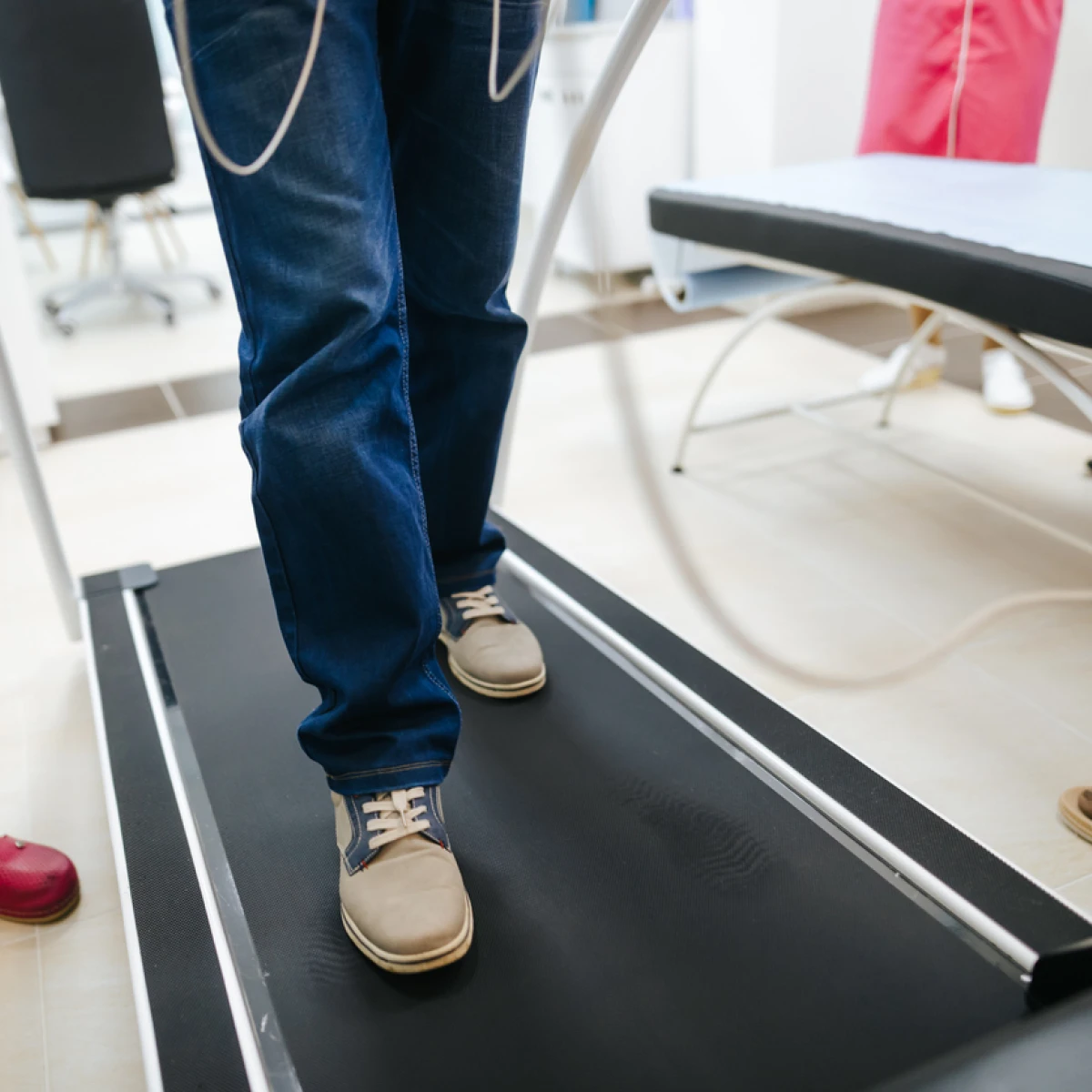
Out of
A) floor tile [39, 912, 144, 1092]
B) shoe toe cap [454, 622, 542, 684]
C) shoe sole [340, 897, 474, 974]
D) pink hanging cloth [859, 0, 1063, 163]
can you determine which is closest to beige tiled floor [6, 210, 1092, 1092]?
floor tile [39, 912, 144, 1092]

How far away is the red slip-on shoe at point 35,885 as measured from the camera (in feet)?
3.49

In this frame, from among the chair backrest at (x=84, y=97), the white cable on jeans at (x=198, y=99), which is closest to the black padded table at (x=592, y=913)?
the white cable on jeans at (x=198, y=99)

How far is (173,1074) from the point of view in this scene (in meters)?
0.78

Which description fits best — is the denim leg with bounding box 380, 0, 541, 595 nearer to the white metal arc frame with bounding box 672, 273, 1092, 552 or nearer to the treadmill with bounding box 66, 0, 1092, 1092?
the treadmill with bounding box 66, 0, 1092, 1092

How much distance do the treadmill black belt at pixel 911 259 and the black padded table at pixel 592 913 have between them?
51 centimetres

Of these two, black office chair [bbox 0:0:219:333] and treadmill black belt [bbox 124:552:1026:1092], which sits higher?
black office chair [bbox 0:0:219:333]

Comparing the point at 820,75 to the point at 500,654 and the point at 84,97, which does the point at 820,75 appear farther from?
the point at 500,654

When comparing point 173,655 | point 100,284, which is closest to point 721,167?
point 100,284

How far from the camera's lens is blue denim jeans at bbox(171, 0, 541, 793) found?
738 mm

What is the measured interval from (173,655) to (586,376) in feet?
5.16

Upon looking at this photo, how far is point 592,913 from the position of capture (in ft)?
3.05

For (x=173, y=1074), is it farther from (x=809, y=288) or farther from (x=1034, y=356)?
(x=809, y=288)

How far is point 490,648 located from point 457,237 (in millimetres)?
465

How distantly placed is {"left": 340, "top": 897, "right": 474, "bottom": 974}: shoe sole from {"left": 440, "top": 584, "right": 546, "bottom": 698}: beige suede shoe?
14.6 inches
